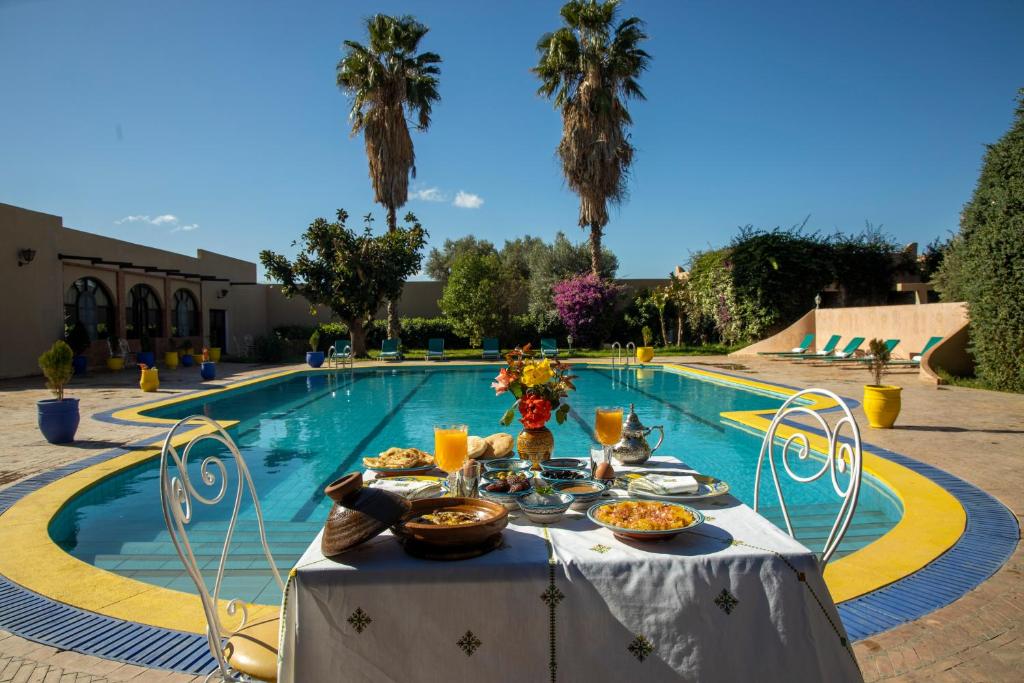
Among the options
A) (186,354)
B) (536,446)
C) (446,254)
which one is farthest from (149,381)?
(446,254)

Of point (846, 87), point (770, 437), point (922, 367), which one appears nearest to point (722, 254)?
point (846, 87)

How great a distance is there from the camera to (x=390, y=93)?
1936 cm

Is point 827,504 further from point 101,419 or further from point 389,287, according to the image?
point 389,287

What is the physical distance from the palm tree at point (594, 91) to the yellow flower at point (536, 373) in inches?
742

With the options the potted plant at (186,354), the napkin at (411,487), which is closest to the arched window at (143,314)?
the potted plant at (186,354)

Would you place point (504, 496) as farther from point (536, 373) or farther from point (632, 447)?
point (632, 447)

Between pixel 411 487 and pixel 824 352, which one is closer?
pixel 411 487

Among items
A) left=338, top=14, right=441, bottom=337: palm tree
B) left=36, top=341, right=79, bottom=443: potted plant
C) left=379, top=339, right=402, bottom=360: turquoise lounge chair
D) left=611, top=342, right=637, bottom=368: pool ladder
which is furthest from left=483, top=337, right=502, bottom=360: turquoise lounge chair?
left=36, top=341, right=79, bottom=443: potted plant

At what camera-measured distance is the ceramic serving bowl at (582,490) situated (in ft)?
6.19

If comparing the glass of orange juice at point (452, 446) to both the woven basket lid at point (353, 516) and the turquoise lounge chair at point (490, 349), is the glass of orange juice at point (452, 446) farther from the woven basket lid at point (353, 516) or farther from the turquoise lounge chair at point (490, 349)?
the turquoise lounge chair at point (490, 349)

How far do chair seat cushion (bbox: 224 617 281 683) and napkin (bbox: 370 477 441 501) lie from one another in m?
0.54

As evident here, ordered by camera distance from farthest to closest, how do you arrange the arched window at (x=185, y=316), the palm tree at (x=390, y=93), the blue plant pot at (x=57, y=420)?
the arched window at (x=185, y=316)
the palm tree at (x=390, y=93)
the blue plant pot at (x=57, y=420)

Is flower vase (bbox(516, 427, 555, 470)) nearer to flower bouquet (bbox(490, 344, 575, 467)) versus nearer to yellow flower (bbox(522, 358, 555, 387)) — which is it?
flower bouquet (bbox(490, 344, 575, 467))

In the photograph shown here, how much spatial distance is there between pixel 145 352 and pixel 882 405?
17.5 metres
